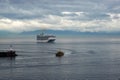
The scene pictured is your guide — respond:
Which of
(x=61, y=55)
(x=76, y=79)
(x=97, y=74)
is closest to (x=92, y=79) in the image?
(x=76, y=79)

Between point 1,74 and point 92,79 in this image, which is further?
point 1,74

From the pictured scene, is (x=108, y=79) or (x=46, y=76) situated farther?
(x=46, y=76)

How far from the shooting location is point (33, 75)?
8244 centimetres

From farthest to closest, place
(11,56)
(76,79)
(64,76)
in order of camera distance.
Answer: (11,56) → (64,76) → (76,79)

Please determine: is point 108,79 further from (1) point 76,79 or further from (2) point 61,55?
(2) point 61,55

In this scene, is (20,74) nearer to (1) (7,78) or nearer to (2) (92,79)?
(1) (7,78)

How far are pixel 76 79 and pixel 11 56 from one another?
73.8m

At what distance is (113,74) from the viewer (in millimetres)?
85250

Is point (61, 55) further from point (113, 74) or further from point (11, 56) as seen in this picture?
point (113, 74)

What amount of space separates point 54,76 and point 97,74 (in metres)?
11.6

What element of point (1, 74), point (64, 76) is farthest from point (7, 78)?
point (64, 76)

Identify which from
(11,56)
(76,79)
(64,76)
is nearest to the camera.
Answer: (76,79)

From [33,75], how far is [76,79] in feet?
41.0

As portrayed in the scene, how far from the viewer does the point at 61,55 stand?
14900 centimetres
